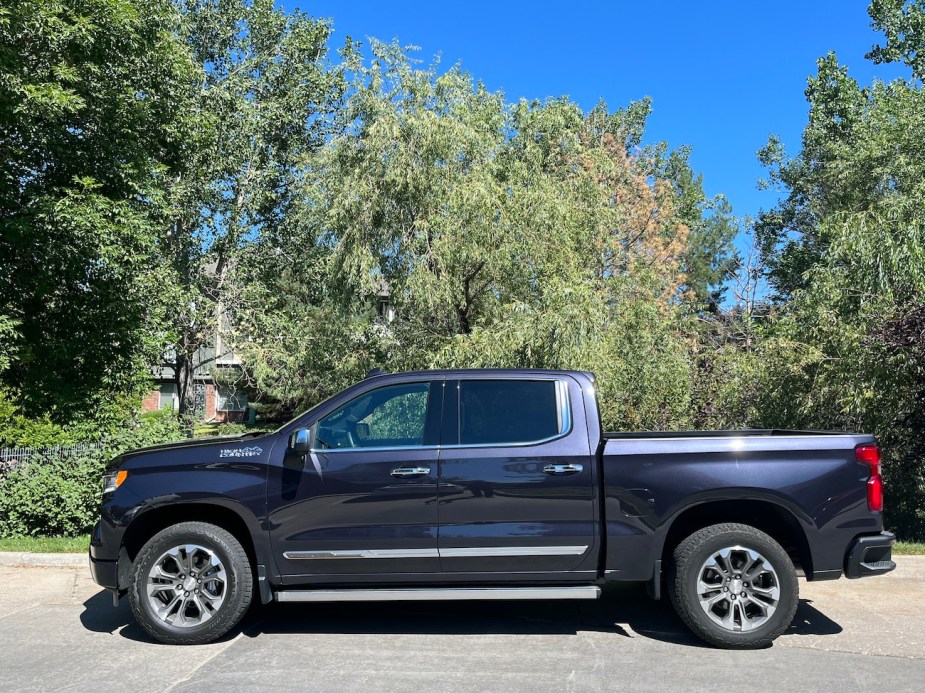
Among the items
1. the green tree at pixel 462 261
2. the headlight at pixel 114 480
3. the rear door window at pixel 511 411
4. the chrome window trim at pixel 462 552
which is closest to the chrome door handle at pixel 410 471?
the rear door window at pixel 511 411

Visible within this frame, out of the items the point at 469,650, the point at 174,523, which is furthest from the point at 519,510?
the point at 174,523

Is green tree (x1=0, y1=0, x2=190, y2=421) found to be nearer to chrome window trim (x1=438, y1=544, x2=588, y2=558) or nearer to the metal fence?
the metal fence

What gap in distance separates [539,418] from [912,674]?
111 inches

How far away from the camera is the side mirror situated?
209 inches

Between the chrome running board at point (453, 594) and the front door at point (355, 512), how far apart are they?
108 mm

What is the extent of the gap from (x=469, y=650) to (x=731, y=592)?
1.83m

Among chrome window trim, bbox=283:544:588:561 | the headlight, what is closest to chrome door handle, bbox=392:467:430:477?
chrome window trim, bbox=283:544:588:561

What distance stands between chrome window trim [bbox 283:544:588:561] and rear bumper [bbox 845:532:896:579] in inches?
70.5

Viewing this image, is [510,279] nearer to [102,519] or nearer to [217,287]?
[102,519]

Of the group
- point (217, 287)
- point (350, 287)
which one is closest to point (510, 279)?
point (350, 287)

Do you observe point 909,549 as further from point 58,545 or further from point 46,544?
point 46,544

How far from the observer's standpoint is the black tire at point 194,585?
5336mm

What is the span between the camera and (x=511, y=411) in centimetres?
555

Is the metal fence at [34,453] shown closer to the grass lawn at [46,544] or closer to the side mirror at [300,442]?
the grass lawn at [46,544]
